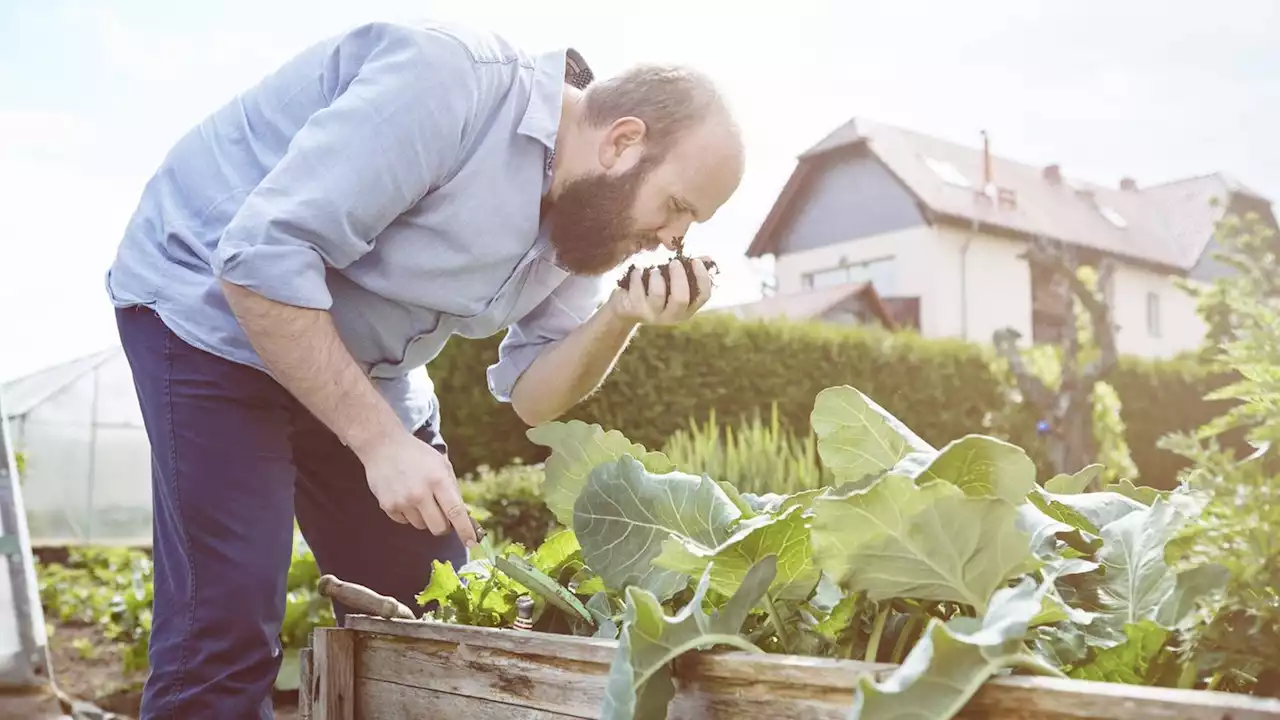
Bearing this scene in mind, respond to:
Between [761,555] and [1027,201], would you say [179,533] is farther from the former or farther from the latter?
[1027,201]

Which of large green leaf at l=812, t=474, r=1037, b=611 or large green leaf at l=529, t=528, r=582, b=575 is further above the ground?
large green leaf at l=812, t=474, r=1037, b=611

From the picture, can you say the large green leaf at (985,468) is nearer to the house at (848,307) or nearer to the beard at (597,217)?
the beard at (597,217)

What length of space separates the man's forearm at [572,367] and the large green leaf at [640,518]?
70 centimetres

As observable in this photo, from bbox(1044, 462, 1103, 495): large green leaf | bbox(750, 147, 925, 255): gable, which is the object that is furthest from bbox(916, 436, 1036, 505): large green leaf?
bbox(750, 147, 925, 255): gable

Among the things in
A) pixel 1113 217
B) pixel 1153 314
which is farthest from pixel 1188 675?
pixel 1113 217

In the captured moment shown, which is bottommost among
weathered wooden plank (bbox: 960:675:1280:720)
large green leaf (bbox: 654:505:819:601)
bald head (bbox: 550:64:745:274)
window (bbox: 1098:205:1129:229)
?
weathered wooden plank (bbox: 960:675:1280:720)

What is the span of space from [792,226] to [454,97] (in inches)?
897

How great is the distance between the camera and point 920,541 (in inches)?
29.3

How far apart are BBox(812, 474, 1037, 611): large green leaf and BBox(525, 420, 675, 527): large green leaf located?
1.28 feet

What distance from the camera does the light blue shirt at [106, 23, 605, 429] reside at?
1358mm

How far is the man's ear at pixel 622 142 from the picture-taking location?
164cm

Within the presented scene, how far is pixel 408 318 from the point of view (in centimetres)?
169

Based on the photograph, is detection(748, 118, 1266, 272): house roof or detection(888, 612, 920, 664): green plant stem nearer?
detection(888, 612, 920, 664): green plant stem

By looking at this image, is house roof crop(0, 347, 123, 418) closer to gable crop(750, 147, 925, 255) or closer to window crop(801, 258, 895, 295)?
window crop(801, 258, 895, 295)
